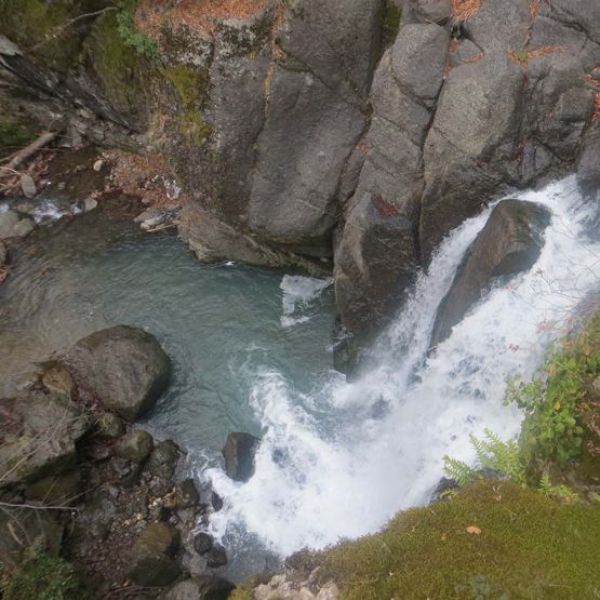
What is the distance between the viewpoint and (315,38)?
36.2ft

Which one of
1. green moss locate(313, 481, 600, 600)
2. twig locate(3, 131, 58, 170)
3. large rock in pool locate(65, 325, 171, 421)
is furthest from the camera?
twig locate(3, 131, 58, 170)

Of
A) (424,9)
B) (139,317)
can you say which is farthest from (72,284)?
(424,9)

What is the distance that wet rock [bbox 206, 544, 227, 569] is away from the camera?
10133 mm

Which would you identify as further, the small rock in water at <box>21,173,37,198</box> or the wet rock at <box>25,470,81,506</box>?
the small rock in water at <box>21,173,37,198</box>

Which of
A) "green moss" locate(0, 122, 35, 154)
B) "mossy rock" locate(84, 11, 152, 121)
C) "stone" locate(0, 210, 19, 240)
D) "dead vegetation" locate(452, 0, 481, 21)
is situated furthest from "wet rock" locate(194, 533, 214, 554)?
"green moss" locate(0, 122, 35, 154)

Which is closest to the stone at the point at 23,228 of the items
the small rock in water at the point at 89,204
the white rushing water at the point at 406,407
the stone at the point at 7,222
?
the stone at the point at 7,222

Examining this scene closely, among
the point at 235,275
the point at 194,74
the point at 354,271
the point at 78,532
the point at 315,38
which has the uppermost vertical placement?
the point at 315,38

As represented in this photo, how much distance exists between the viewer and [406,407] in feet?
34.6

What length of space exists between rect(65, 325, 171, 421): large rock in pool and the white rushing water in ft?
7.11

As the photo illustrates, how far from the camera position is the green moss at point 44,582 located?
29.3 feet

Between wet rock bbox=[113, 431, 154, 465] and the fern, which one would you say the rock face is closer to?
wet rock bbox=[113, 431, 154, 465]

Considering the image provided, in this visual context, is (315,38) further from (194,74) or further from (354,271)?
(354,271)

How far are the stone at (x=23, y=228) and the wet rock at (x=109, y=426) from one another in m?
6.79

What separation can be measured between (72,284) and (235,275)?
4262mm
